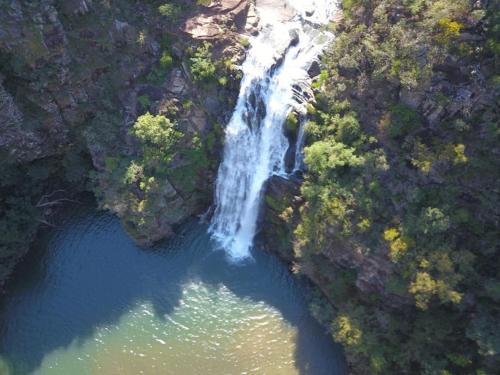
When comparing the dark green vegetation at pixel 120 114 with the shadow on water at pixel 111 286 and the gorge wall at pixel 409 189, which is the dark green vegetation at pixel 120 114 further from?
the gorge wall at pixel 409 189

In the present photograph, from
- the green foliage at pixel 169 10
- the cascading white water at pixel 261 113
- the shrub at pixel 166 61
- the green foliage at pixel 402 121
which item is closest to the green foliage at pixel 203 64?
the shrub at pixel 166 61

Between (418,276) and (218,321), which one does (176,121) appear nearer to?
(218,321)

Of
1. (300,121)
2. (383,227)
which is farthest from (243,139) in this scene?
(383,227)

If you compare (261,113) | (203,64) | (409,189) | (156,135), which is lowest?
(156,135)

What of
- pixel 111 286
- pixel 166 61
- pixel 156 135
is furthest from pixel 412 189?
pixel 111 286

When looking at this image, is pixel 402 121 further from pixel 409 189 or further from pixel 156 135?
pixel 156 135

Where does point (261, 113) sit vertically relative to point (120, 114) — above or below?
above

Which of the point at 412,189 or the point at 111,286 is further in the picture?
the point at 111,286
